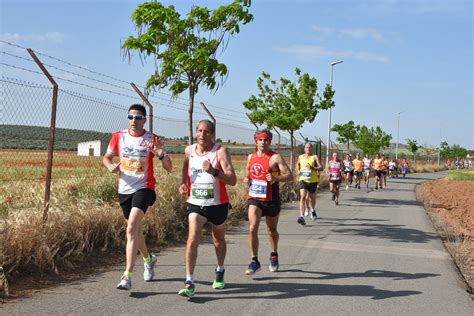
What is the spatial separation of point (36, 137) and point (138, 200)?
3.45 meters

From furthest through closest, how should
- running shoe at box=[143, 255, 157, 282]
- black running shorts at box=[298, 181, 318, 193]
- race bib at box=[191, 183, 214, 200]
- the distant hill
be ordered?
black running shorts at box=[298, 181, 318, 193] < the distant hill < running shoe at box=[143, 255, 157, 282] < race bib at box=[191, 183, 214, 200]

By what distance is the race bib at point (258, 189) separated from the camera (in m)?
6.50

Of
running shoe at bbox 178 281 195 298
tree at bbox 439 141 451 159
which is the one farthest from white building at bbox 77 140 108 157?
tree at bbox 439 141 451 159

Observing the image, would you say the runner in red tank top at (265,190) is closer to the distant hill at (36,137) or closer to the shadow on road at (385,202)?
the distant hill at (36,137)

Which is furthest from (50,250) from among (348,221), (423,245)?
(348,221)

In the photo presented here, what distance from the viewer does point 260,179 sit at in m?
6.57

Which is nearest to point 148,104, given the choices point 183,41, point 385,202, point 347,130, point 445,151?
point 183,41

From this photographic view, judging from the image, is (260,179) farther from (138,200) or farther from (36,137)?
(36,137)

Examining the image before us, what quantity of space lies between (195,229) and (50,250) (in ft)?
5.88

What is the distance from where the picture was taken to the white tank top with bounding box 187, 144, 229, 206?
534cm

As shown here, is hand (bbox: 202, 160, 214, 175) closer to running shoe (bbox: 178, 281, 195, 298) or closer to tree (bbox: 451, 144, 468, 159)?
running shoe (bbox: 178, 281, 195, 298)

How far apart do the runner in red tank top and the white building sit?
3.62 metres

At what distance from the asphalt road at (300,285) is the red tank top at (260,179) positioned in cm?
93

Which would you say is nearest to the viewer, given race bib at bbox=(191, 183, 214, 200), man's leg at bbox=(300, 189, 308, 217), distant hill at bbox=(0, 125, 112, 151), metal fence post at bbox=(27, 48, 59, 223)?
race bib at bbox=(191, 183, 214, 200)
